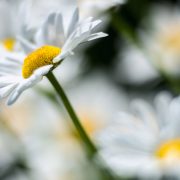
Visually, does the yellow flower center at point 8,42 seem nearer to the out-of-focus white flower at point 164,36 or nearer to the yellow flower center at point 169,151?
the out-of-focus white flower at point 164,36

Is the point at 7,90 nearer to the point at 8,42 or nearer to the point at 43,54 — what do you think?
the point at 43,54

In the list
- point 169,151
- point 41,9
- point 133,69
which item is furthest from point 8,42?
point 169,151

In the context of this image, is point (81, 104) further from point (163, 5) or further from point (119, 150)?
point (119, 150)

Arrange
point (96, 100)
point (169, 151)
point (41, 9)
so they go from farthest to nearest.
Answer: point (96, 100), point (41, 9), point (169, 151)

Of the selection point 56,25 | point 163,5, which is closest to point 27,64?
point 56,25

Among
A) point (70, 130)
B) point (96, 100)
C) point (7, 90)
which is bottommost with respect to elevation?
point (7, 90)

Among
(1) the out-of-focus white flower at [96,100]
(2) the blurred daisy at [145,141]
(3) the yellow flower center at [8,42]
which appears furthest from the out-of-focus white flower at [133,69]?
(2) the blurred daisy at [145,141]
